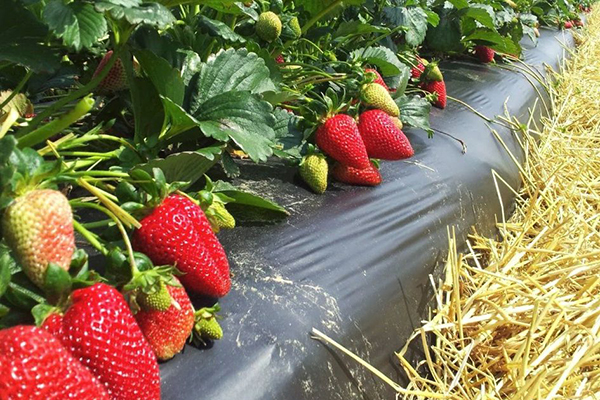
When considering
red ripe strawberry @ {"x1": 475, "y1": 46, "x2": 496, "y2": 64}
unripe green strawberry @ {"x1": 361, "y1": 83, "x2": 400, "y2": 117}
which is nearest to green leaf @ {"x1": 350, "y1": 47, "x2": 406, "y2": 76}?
unripe green strawberry @ {"x1": 361, "y1": 83, "x2": 400, "y2": 117}

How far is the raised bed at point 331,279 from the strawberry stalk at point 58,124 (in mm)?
284

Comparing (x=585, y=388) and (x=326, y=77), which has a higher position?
(x=326, y=77)

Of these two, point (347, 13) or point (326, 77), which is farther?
point (347, 13)

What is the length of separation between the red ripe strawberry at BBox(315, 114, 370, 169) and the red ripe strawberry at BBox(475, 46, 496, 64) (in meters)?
1.76

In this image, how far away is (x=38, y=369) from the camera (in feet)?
1.51

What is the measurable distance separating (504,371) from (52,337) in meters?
0.92

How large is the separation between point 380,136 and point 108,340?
2.73 ft

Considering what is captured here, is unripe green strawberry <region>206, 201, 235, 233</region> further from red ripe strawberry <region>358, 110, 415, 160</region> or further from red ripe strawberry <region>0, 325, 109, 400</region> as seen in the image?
red ripe strawberry <region>358, 110, 415, 160</region>

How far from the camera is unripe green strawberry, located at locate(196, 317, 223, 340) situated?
688 mm

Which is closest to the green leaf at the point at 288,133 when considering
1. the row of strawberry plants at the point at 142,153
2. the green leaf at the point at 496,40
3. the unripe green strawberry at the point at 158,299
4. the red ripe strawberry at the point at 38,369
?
the row of strawberry plants at the point at 142,153

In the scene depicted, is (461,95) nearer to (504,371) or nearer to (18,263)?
(504,371)

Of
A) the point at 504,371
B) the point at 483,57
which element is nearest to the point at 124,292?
the point at 504,371

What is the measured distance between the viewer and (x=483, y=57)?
8.88 ft

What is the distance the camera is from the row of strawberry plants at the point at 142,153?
51cm
